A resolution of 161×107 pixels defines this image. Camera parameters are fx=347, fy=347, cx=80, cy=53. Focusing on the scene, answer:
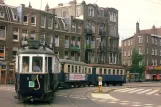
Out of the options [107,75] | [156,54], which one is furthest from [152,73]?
[107,75]

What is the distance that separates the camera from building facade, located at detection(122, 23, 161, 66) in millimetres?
93188

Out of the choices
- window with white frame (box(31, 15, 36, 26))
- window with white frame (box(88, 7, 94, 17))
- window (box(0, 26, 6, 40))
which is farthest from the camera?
window with white frame (box(88, 7, 94, 17))

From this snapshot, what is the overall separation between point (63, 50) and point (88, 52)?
8.77m

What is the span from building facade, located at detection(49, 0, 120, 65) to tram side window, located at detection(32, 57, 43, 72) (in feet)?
151

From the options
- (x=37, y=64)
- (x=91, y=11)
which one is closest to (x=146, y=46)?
(x=91, y=11)

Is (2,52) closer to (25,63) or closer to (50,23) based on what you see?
(50,23)

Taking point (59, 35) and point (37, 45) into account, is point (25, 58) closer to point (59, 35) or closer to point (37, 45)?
point (37, 45)

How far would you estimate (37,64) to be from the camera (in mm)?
18922

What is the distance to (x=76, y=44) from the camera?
212ft

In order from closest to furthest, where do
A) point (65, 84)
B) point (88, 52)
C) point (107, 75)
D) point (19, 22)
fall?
point (65, 84) → point (107, 75) → point (19, 22) → point (88, 52)

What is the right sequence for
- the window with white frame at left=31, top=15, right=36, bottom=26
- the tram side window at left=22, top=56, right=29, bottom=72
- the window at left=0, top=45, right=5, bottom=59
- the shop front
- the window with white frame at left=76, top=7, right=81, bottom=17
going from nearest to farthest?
the tram side window at left=22, top=56, right=29, bottom=72
the window at left=0, top=45, right=5, bottom=59
the window with white frame at left=31, top=15, right=36, bottom=26
the window with white frame at left=76, top=7, right=81, bottom=17
the shop front

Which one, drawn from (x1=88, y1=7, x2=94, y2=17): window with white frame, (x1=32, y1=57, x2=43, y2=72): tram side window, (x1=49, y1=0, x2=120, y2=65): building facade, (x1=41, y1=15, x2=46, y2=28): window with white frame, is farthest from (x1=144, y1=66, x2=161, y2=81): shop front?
(x1=32, y1=57, x2=43, y2=72): tram side window

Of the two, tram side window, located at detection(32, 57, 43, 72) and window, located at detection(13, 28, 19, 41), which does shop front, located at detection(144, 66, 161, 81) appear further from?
tram side window, located at detection(32, 57, 43, 72)

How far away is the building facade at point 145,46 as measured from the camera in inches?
3669
